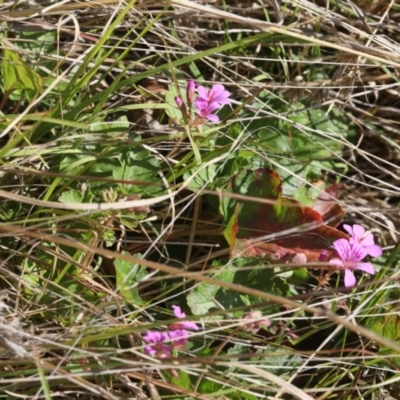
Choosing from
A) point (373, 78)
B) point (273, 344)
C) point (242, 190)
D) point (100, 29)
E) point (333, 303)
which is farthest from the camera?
point (373, 78)

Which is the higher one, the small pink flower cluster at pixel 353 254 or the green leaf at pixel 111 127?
the green leaf at pixel 111 127

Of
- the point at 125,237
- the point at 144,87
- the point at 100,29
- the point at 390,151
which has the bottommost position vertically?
the point at 390,151

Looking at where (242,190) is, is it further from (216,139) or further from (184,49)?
(184,49)

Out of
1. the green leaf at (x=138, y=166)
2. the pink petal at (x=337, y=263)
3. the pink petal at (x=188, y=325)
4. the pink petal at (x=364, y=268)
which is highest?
the green leaf at (x=138, y=166)

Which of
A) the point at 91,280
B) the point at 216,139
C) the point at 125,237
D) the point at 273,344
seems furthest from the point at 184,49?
the point at 273,344

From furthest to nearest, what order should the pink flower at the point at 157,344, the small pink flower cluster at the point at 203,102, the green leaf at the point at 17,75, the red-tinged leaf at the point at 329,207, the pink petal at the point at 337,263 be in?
the red-tinged leaf at the point at 329,207 < the green leaf at the point at 17,75 < the small pink flower cluster at the point at 203,102 < the pink petal at the point at 337,263 < the pink flower at the point at 157,344

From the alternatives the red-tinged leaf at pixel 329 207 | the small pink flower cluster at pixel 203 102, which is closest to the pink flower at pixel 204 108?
the small pink flower cluster at pixel 203 102

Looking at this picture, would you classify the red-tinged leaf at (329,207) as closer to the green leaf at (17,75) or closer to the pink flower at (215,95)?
the pink flower at (215,95)
